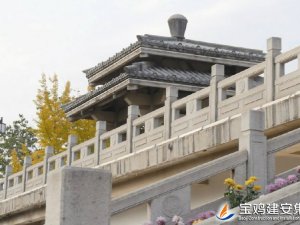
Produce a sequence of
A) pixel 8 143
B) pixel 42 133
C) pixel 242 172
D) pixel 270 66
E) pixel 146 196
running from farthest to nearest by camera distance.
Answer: pixel 8 143 → pixel 42 133 → pixel 270 66 → pixel 242 172 → pixel 146 196

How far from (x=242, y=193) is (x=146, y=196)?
1.22m

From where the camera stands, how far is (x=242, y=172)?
9.66 m

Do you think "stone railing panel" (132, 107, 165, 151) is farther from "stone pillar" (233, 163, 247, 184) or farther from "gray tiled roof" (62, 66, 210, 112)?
"stone pillar" (233, 163, 247, 184)

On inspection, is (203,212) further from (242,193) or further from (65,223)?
(65,223)

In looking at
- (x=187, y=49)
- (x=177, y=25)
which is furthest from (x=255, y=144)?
(x=177, y=25)

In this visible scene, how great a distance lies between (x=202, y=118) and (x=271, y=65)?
2547 mm

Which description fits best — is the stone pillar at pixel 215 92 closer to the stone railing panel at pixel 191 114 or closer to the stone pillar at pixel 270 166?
the stone railing panel at pixel 191 114

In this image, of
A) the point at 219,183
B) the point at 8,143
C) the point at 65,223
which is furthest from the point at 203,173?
the point at 8,143

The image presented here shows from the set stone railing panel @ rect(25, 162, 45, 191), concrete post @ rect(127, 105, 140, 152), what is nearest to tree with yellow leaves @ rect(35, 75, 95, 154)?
stone railing panel @ rect(25, 162, 45, 191)

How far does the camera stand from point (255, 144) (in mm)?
9672

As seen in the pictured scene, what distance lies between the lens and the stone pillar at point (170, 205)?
8891 millimetres

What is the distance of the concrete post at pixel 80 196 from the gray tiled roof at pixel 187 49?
14884mm

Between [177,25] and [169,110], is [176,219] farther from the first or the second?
[177,25]

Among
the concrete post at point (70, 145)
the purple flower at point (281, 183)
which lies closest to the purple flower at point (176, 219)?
the purple flower at point (281, 183)
